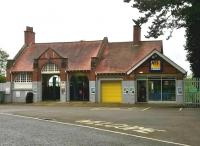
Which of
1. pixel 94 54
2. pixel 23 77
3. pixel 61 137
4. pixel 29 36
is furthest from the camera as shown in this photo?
pixel 29 36

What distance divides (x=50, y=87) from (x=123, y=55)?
10122 mm

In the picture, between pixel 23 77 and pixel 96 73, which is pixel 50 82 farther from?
pixel 96 73

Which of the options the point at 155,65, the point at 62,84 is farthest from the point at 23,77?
the point at 155,65

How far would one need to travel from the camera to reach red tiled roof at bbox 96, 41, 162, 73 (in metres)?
52.8

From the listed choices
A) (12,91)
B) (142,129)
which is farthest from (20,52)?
(142,129)

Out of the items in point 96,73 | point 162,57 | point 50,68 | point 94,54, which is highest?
point 94,54

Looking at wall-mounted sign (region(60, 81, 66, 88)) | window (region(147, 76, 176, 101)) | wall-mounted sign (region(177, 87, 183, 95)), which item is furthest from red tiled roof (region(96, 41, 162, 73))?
wall-mounted sign (region(177, 87, 183, 95))

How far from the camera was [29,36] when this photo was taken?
62.4m

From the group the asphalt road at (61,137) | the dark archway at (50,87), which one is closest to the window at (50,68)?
the dark archway at (50,87)

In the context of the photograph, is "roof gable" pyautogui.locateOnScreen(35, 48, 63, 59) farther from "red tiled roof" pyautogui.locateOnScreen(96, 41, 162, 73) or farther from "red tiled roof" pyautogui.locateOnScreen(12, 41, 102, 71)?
"red tiled roof" pyautogui.locateOnScreen(96, 41, 162, 73)

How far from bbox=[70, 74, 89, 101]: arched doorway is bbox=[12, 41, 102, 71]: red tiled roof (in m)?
1.51

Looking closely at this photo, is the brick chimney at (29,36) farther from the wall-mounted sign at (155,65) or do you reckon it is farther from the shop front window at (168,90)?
the shop front window at (168,90)

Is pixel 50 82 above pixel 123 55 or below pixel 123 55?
below

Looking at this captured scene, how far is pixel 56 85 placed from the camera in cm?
5928
